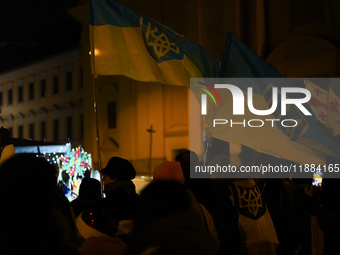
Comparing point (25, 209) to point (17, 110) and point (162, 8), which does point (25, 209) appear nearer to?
point (162, 8)

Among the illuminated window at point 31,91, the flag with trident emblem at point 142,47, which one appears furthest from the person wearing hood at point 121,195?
the illuminated window at point 31,91

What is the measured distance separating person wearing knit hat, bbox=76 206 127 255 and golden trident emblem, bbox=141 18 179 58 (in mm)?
4054

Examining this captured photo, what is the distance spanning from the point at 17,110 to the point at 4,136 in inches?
1423

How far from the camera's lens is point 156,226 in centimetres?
180

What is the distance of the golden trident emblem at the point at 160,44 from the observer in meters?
6.84

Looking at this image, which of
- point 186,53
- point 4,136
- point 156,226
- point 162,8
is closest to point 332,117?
point 186,53

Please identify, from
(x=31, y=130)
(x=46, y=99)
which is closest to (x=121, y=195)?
(x=46, y=99)

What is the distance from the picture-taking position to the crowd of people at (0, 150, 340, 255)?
1724 mm

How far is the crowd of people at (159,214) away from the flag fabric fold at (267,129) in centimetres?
44

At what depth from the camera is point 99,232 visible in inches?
114

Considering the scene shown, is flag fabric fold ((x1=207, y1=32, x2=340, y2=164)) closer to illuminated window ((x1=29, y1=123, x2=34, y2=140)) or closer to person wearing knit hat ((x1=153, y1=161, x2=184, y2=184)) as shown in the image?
person wearing knit hat ((x1=153, y1=161, x2=184, y2=184))

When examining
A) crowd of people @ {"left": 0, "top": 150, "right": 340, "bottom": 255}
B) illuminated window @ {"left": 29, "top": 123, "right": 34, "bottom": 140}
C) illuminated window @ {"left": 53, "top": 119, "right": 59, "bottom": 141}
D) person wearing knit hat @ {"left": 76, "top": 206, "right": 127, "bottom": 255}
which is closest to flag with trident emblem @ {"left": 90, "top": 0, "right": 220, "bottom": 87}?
crowd of people @ {"left": 0, "top": 150, "right": 340, "bottom": 255}

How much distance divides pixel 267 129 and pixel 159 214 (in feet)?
13.9

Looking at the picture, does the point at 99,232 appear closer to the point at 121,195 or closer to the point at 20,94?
the point at 121,195
